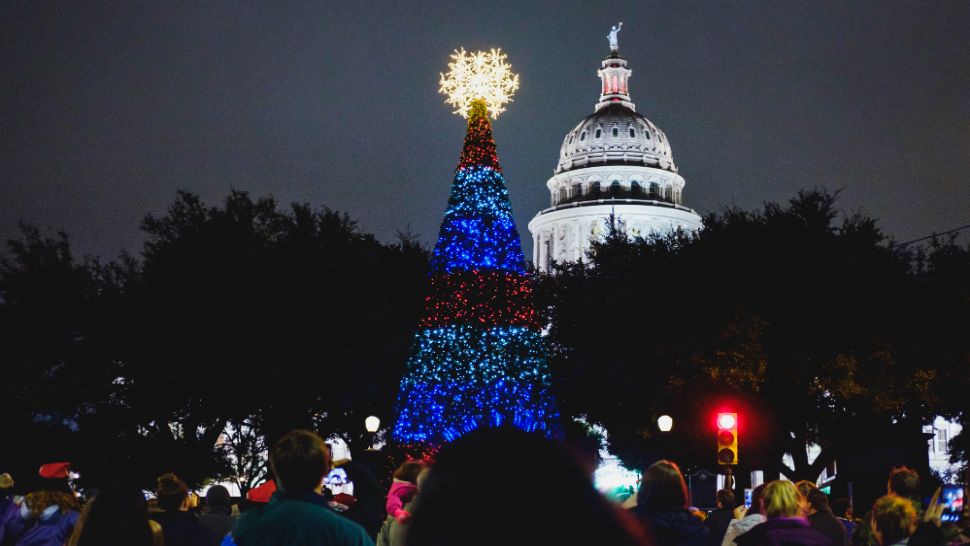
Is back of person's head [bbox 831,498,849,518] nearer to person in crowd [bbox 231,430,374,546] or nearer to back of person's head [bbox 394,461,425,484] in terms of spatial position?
back of person's head [bbox 394,461,425,484]

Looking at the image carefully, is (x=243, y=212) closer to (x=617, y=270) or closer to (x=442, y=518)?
(x=617, y=270)

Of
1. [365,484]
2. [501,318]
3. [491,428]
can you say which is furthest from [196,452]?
[491,428]

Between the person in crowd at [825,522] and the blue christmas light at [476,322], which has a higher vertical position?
the blue christmas light at [476,322]

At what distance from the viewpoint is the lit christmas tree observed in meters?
28.3

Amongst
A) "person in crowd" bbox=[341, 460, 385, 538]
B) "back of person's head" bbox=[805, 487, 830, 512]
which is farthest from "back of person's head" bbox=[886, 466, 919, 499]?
"person in crowd" bbox=[341, 460, 385, 538]

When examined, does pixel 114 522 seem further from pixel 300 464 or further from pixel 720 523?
pixel 720 523

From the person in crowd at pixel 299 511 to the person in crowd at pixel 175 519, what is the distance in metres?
2.31

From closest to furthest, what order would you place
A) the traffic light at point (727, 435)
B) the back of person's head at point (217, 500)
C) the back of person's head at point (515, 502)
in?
the back of person's head at point (515, 502) → the back of person's head at point (217, 500) → the traffic light at point (727, 435)

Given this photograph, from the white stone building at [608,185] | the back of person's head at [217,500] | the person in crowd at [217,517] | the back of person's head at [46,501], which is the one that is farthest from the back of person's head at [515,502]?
the white stone building at [608,185]

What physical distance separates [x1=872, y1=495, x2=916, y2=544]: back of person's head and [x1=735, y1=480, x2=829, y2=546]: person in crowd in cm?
75

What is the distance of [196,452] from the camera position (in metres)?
39.3

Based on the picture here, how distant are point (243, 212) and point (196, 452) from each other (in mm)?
8644

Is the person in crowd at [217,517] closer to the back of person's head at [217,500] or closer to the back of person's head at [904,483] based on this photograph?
the back of person's head at [217,500]

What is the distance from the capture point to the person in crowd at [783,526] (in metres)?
7.49
